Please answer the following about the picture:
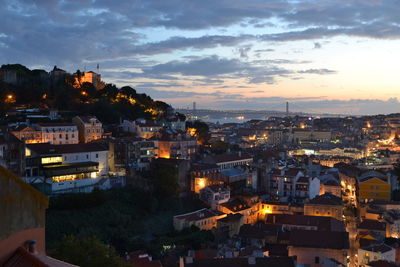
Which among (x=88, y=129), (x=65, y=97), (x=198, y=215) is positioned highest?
(x=65, y=97)

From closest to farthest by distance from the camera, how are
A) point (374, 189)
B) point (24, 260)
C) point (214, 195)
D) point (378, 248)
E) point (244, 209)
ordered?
point (24, 260) → point (378, 248) → point (244, 209) → point (214, 195) → point (374, 189)

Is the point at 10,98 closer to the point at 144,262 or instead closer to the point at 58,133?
the point at 58,133

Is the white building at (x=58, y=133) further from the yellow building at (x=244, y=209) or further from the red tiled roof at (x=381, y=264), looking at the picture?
the red tiled roof at (x=381, y=264)

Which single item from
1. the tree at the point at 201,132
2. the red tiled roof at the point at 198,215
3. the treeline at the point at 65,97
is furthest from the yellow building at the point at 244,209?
the tree at the point at 201,132

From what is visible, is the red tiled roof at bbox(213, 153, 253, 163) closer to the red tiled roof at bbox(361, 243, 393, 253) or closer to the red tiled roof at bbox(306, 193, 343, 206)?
the red tiled roof at bbox(306, 193, 343, 206)

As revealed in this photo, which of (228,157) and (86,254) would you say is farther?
(228,157)

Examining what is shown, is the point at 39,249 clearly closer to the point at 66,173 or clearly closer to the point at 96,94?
the point at 66,173

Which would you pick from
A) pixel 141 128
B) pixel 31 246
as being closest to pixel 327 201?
pixel 141 128

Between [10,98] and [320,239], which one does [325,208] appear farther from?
[10,98]

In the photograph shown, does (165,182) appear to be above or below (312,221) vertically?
above

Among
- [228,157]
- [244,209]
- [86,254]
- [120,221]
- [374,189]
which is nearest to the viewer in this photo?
[86,254]
